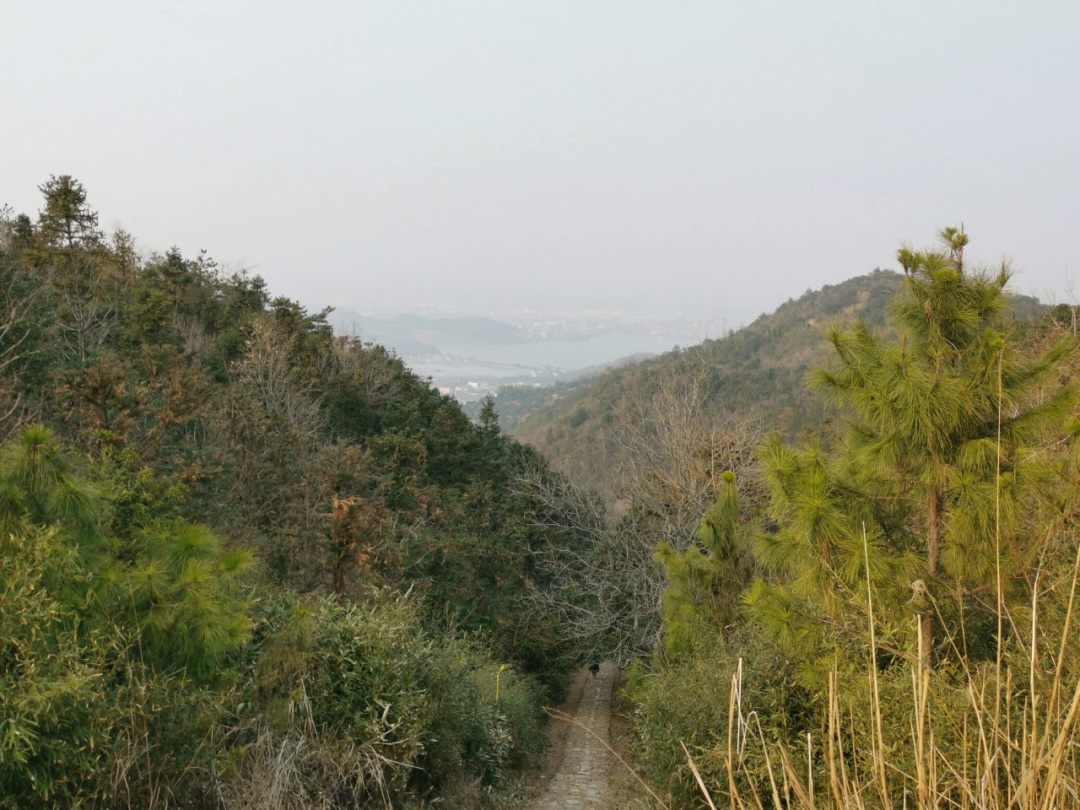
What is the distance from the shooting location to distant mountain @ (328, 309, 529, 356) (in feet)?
250

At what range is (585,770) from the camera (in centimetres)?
1109

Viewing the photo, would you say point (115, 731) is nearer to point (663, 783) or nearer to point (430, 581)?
point (663, 783)

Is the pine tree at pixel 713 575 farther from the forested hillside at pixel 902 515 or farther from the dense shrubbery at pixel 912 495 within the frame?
the dense shrubbery at pixel 912 495

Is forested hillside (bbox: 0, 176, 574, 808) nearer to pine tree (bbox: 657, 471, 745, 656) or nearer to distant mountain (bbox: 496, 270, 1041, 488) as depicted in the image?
pine tree (bbox: 657, 471, 745, 656)

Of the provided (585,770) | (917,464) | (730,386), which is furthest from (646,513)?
(730,386)

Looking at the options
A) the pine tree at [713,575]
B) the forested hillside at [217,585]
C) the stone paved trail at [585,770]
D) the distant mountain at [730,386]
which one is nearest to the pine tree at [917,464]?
the stone paved trail at [585,770]

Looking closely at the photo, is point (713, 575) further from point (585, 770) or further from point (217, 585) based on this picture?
point (217, 585)

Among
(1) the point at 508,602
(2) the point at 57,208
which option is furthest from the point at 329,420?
(2) the point at 57,208

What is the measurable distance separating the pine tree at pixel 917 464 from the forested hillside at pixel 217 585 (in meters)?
3.60

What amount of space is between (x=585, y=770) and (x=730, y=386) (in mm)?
35919

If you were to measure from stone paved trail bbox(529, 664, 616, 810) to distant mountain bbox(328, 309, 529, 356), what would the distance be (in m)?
55.8

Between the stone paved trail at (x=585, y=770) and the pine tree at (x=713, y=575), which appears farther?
the pine tree at (x=713, y=575)

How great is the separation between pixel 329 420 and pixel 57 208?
9773mm

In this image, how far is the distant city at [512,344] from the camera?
2913 inches
